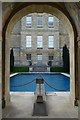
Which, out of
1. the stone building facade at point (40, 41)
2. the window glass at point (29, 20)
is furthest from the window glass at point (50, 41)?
the window glass at point (29, 20)

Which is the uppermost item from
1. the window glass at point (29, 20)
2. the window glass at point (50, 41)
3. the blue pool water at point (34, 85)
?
the window glass at point (29, 20)

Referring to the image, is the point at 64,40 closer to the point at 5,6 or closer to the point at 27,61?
the point at 27,61

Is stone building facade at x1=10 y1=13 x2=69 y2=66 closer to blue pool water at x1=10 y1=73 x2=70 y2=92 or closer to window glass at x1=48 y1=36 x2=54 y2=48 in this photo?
window glass at x1=48 y1=36 x2=54 y2=48

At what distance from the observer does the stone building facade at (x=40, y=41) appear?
28.0m

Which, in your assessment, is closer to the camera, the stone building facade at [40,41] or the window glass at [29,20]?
the stone building facade at [40,41]

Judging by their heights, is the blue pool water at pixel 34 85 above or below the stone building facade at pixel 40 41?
below

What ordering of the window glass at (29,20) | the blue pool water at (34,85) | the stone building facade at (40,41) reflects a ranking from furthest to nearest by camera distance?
1. the window glass at (29,20)
2. the stone building facade at (40,41)
3. the blue pool water at (34,85)

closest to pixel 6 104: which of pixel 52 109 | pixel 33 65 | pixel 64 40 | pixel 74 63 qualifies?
pixel 52 109

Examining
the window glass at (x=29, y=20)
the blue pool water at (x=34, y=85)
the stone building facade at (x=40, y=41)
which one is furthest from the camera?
the window glass at (x=29, y=20)

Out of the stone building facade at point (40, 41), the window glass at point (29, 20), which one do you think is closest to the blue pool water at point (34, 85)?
the stone building facade at point (40, 41)

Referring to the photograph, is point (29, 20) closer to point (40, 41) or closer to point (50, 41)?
point (40, 41)

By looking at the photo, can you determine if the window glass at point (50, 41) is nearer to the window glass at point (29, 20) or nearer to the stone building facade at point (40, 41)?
the stone building facade at point (40, 41)

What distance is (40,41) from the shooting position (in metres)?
28.0

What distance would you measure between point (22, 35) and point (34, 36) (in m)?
1.73
